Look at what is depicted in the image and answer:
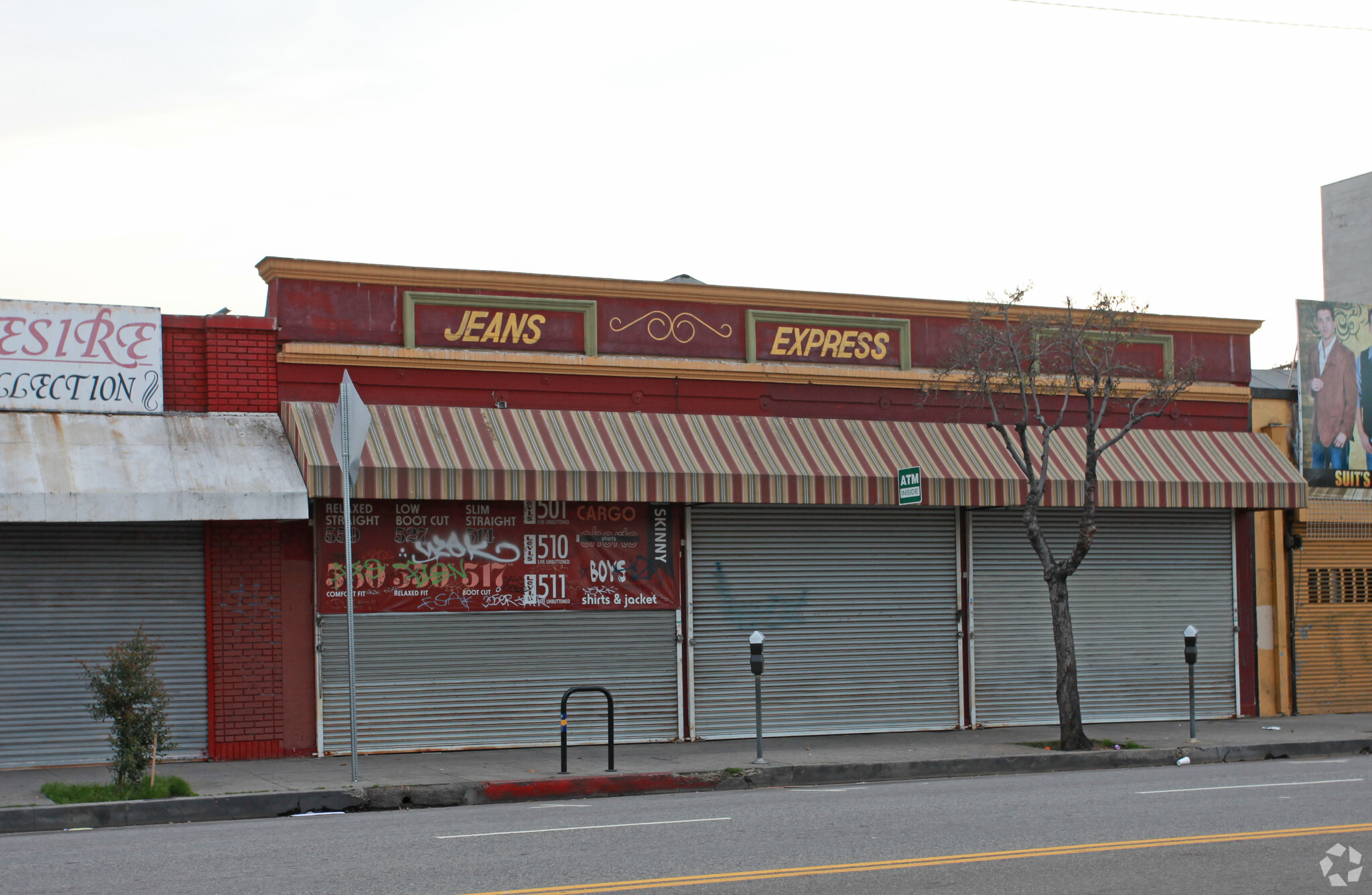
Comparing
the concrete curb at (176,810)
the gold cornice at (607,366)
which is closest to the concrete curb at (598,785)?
the concrete curb at (176,810)

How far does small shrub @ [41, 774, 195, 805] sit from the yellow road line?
18.4 ft

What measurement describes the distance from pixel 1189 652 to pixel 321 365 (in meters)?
10.4

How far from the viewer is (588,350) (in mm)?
17391

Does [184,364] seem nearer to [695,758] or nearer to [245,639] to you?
[245,639]

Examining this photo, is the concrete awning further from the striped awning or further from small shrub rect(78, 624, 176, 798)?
small shrub rect(78, 624, 176, 798)

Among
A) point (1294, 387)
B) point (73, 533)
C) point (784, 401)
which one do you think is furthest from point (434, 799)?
point (1294, 387)

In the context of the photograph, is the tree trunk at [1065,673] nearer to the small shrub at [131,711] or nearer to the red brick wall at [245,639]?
the red brick wall at [245,639]

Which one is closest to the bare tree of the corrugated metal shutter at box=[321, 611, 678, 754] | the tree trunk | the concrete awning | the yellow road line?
the tree trunk

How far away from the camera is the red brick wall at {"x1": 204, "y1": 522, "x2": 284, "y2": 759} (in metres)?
15.5

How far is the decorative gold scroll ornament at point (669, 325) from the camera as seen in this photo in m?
17.7

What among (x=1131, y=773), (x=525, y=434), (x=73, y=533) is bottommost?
(x=1131, y=773)

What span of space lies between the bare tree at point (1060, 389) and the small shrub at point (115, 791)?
950 cm

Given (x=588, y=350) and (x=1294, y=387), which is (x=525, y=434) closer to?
(x=588, y=350)

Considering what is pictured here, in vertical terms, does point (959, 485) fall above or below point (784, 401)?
below
